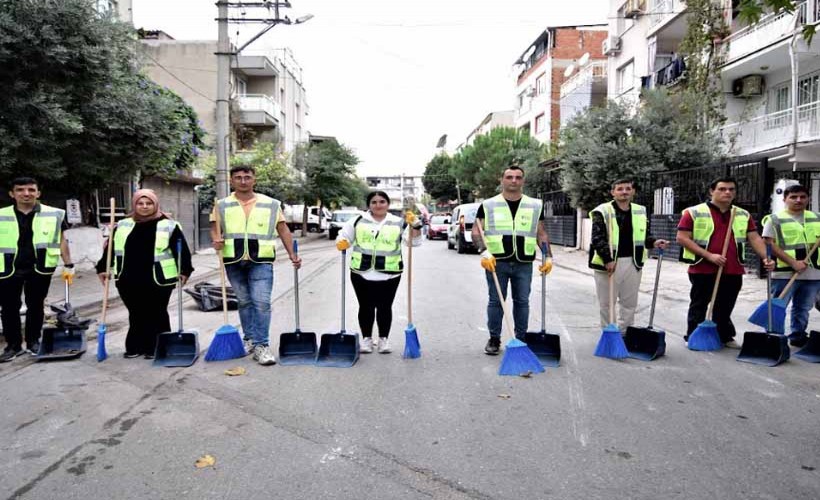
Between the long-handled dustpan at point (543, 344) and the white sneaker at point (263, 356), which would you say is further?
the long-handled dustpan at point (543, 344)

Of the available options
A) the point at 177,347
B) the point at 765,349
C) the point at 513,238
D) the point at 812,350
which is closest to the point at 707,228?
the point at 765,349

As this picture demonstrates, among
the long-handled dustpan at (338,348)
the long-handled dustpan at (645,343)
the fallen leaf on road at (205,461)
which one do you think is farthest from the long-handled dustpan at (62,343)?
the long-handled dustpan at (645,343)

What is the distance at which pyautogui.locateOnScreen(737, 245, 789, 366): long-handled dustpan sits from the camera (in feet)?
19.3

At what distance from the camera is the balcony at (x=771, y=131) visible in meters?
16.2

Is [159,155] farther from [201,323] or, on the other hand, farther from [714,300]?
[714,300]

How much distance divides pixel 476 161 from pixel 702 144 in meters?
27.1

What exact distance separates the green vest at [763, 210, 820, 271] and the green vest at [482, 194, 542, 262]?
2.66 metres

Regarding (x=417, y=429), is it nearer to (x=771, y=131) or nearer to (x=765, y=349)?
(x=765, y=349)

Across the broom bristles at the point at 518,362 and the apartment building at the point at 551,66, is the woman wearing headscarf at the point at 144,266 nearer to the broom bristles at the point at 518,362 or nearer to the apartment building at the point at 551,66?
the broom bristles at the point at 518,362

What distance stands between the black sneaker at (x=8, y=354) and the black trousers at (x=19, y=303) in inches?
1.4

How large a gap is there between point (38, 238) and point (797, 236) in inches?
297

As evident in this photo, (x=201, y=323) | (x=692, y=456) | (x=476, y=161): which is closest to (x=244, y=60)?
(x=476, y=161)

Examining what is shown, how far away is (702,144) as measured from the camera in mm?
18125

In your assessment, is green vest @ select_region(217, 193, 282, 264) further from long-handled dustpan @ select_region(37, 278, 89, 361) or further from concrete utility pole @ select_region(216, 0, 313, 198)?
concrete utility pole @ select_region(216, 0, 313, 198)
